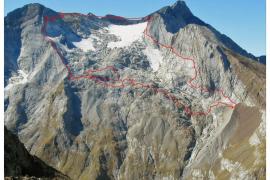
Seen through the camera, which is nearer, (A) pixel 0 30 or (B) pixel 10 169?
(A) pixel 0 30

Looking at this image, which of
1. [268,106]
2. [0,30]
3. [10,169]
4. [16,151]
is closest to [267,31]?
[268,106]

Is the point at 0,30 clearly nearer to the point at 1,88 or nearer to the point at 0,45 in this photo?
the point at 0,45

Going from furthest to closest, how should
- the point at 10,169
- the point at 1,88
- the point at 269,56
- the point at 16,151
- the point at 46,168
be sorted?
the point at 46,168, the point at 16,151, the point at 10,169, the point at 269,56, the point at 1,88

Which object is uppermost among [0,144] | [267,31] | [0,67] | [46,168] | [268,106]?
[267,31]

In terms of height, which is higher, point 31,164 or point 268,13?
point 268,13

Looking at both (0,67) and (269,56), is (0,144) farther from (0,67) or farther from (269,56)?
(269,56)

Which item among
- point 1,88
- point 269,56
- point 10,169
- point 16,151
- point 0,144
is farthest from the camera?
point 16,151

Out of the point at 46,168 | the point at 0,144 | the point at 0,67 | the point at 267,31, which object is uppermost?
the point at 267,31

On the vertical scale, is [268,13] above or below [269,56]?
above

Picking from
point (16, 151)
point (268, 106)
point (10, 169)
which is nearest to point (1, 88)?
point (268, 106)
